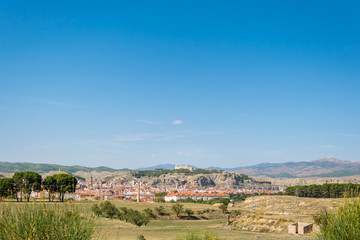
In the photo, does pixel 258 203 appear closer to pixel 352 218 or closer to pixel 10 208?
pixel 352 218

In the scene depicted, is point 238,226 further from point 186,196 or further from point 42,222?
point 186,196

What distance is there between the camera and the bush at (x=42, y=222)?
882 centimetres

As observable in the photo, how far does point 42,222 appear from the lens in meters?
8.96

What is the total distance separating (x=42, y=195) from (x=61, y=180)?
250ft

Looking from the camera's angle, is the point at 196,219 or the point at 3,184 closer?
the point at 3,184

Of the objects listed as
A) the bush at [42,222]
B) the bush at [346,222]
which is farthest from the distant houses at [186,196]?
the bush at [42,222]

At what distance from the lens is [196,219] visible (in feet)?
253

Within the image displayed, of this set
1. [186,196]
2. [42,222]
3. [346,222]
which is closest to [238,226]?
[346,222]

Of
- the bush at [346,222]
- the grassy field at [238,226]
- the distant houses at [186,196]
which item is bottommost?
the distant houses at [186,196]

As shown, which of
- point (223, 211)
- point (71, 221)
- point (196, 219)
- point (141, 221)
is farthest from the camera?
point (223, 211)

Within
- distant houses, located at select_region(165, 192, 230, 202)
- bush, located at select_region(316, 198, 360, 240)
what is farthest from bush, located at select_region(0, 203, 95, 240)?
distant houses, located at select_region(165, 192, 230, 202)

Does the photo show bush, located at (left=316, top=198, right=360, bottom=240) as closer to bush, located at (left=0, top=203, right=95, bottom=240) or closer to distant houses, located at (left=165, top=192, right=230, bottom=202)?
bush, located at (left=0, top=203, right=95, bottom=240)

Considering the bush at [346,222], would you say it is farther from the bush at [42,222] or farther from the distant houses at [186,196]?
the distant houses at [186,196]

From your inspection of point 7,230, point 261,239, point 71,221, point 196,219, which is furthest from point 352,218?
point 196,219
